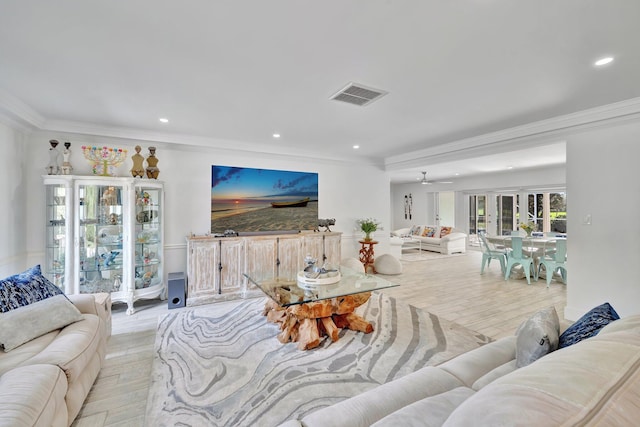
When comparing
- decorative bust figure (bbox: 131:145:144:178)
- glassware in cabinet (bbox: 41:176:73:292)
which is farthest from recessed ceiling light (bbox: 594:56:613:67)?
glassware in cabinet (bbox: 41:176:73:292)

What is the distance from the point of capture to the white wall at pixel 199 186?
3.66 meters

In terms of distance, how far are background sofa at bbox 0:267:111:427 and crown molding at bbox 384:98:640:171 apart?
5060mm

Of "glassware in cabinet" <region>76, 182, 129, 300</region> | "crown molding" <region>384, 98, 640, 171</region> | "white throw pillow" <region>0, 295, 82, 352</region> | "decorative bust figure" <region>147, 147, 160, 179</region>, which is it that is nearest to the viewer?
"white throw pillow" <region>0, 295, 82, 352</region>

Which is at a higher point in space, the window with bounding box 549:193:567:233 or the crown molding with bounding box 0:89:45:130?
the crown molding with bounding box 0:89:45:130

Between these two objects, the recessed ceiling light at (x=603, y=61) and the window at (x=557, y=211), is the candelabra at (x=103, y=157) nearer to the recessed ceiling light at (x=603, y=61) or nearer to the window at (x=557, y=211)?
the recessed ceiling light at (x=603, y=61)

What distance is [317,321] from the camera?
2945mm

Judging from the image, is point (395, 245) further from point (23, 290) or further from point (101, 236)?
point (23, 290)

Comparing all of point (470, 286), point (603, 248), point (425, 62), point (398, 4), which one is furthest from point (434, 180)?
point (398, 4)

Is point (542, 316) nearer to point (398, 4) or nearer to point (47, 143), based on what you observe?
point (398, 4)

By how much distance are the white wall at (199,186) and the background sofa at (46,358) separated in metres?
2.11

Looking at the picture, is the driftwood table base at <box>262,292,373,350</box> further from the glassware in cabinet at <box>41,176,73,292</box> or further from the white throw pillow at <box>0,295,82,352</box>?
the glassware in cabinet at <box>41,176,73,292</box>

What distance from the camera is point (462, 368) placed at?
4.54ft

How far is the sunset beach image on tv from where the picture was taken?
4703mm

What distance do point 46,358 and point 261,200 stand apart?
11.7ft
